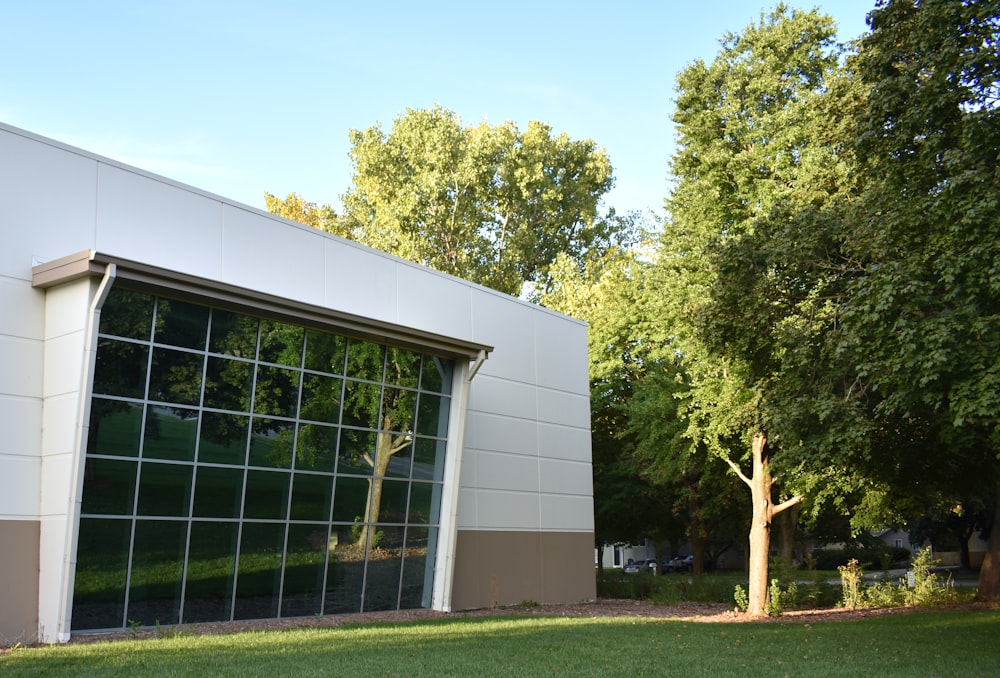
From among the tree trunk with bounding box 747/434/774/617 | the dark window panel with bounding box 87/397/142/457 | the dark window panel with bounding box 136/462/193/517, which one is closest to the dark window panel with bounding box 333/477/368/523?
the dark window panel with bounding box 136/462/193/517

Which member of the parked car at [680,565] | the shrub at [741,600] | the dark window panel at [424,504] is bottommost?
the parked car at [680,565]

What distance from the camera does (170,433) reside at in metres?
15.1

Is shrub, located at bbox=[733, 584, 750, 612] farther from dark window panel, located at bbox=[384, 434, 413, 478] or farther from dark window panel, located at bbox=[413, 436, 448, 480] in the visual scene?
dark window panel, located at bbox=[384, 434, 413, 478]

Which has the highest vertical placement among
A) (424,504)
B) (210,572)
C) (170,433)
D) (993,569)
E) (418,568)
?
(170,433)

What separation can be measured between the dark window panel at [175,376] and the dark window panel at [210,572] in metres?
2.22

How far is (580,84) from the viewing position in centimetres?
2431

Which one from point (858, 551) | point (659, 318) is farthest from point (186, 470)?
point (858, 551)

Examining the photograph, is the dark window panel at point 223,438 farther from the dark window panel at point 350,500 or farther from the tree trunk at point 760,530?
the tree trunk at point 760,530

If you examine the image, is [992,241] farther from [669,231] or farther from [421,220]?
[421,220]

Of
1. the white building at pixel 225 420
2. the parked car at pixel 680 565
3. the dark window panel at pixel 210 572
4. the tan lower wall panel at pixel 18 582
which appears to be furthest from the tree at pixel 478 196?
the parked car at pixel 680 565

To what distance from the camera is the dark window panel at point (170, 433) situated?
48.5 ft

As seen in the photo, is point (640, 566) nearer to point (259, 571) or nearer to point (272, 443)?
point (259, 571)

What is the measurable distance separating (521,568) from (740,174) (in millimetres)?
11861

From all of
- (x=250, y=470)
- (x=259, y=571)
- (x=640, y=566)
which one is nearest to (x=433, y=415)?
(x=250, y=470)
